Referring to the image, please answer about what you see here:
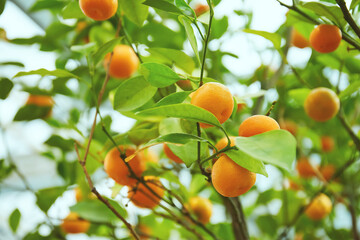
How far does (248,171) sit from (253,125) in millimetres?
60

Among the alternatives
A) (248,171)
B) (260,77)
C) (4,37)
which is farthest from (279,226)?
(4,37)

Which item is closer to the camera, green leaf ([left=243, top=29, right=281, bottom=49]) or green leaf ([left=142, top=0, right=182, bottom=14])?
green leaf ([left=142, top=0, right=182, bottom=14])

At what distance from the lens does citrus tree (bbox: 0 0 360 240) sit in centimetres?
46

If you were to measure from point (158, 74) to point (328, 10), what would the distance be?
306 mm

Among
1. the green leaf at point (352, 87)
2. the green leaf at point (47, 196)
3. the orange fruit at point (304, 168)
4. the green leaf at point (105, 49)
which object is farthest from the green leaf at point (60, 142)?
the orange fruit at point (304, 168)

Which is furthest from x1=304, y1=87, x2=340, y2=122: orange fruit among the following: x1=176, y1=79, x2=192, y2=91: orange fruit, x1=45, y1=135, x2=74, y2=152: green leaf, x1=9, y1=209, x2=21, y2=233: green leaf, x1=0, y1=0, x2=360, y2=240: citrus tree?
x1=9, y1=209, x2=21, y2=233: green leaf

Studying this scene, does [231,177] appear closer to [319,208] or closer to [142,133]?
[142,133]

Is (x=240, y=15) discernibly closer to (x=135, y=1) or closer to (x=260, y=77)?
(x=260, y=77)

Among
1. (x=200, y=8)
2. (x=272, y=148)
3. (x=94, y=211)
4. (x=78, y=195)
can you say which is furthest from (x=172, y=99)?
(x=200, y=8)

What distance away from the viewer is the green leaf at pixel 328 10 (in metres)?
0.55

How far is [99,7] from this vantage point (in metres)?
0.57

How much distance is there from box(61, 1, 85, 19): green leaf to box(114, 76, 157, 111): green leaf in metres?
0.27

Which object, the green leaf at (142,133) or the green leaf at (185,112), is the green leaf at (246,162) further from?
the green leaf at (142,133)

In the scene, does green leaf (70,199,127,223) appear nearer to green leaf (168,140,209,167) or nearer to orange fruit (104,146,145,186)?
orange fruit (104,146,145,186)
